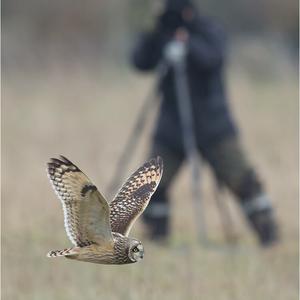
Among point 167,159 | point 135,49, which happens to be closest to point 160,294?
point 167,159

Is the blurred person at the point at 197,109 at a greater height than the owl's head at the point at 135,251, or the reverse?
the blurred person at the point at 197,109

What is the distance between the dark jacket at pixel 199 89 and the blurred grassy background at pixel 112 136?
2.98ft

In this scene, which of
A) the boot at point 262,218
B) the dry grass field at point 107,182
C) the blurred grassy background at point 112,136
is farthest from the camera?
the boot at point 262,218

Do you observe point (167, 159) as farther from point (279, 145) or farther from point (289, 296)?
point (279, 145)

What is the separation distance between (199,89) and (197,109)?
0.55 feet

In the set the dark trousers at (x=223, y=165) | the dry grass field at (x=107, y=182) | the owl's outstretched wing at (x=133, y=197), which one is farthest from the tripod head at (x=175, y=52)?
the owl's outstretched wing at (x=133, y=197)

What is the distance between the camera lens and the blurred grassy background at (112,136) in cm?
779

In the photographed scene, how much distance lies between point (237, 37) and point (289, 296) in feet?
65.4

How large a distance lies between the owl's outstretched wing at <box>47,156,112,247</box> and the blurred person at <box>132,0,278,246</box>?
4178 millimetres

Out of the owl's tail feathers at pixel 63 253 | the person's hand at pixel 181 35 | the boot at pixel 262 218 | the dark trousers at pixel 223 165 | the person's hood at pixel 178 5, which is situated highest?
the person's hood at pixel 178 5

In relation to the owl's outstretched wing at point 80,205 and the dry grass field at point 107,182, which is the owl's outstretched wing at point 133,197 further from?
the dry grass field at point 107,182

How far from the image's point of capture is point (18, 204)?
10.3 metres

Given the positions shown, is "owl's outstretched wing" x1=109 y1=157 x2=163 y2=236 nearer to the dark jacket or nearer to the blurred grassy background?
the blurred grassy background

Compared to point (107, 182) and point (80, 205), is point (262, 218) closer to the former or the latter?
point (107, 182)
